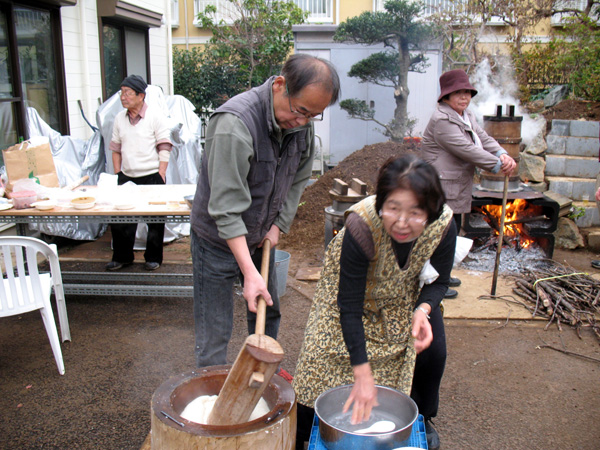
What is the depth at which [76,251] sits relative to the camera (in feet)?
22.3

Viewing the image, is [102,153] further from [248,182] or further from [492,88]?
[492,88]

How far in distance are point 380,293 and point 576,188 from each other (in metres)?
6.22

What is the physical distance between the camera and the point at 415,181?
2.03 meters

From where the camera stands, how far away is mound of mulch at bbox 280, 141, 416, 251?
7.10 meters

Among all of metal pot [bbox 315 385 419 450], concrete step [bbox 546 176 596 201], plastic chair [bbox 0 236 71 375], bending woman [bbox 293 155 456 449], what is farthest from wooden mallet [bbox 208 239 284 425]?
concrete step [bbox 546 176 596 201]

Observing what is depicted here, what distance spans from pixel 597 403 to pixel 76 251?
19.1ft

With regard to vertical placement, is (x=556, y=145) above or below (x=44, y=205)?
above

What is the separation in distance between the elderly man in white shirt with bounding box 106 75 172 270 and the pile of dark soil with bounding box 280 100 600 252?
5.63 ft

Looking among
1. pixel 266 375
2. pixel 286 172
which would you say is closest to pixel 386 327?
pixel 266 375

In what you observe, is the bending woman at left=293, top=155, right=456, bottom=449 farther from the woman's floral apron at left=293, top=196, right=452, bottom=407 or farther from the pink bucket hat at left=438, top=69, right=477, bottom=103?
the pink bucket hat at left=438, top=69, right=477, bottom=103

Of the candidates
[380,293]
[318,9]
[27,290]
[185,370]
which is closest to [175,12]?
[318,9]

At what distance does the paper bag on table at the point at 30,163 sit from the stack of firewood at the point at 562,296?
4.65 meters

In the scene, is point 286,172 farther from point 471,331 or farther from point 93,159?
point 93,159

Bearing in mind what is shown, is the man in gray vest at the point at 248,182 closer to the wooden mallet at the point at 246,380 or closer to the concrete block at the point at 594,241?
the wooden mallet at the point at 246,380
